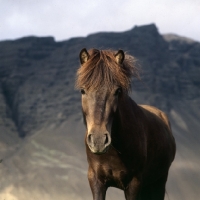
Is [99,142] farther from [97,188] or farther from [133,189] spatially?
[133,189]

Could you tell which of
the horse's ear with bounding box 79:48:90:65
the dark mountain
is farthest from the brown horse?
the dark mountain

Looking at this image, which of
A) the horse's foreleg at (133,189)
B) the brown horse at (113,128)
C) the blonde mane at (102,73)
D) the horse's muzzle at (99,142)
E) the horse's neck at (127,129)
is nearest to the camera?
the horse's muzzle at (99,142)

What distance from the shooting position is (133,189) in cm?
750

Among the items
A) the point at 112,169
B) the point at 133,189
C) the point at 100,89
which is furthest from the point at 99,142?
the point at 133,189

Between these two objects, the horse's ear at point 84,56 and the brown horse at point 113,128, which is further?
the horse's ear at point 84,56

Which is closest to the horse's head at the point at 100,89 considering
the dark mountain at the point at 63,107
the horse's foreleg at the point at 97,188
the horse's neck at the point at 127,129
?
the horse's neck at the point at 127,129

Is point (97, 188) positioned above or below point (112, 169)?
below

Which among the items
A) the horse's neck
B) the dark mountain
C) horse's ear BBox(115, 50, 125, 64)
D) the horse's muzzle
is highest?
horse's ear BBox(115, 50, 125, 64)

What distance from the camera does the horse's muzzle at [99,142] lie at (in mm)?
6223

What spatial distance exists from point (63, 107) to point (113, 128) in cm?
11990

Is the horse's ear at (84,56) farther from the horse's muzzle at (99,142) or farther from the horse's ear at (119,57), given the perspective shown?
the horse's muzzle at (99,142)

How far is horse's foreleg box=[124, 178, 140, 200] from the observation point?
7504 mm

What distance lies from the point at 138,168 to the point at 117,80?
4.58 ft

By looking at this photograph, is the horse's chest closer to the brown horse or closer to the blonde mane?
the brown horse
